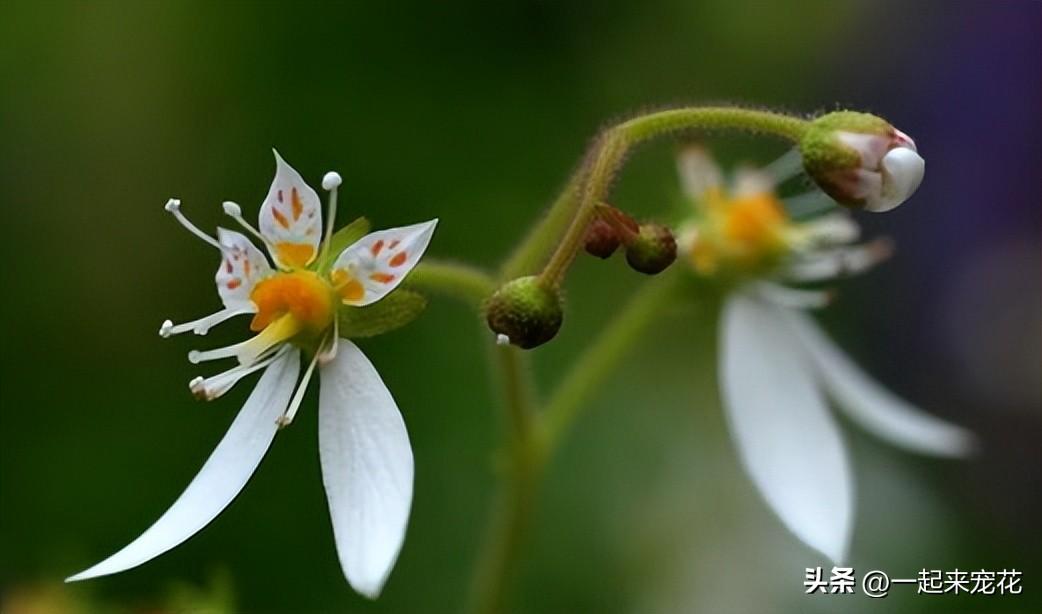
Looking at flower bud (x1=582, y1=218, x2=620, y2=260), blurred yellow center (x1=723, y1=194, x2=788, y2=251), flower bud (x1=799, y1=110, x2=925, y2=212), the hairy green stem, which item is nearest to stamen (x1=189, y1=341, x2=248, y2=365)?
the hairy green stem

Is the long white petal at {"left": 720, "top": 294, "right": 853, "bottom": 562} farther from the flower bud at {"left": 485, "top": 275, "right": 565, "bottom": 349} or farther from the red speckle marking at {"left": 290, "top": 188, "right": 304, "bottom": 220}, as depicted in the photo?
the red speckle marking at {"left": 290, "top": 188, "right": 304, "bottom": 220}

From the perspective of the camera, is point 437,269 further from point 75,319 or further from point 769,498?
point 75,319

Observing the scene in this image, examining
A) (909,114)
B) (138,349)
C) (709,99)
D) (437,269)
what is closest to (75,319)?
(138,349)

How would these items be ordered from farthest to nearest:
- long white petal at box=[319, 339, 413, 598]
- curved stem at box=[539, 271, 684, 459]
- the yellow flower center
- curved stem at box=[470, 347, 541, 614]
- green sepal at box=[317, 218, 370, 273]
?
the yellow flower center, curved stem at box=[539, 271, 684, 459], curved stem at box=[470, 347, 541, 614], green sepal at box=[317, 218, 370, 273], long white petal at box=[319, 339, 413, 598]

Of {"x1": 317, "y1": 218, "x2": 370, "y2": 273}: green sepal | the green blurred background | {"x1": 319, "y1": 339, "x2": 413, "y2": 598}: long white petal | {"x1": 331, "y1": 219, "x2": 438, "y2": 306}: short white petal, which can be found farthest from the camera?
the green blurred background

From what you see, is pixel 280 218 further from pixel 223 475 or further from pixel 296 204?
pixel 223 475

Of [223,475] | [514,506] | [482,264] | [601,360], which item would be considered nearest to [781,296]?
[601,360]
